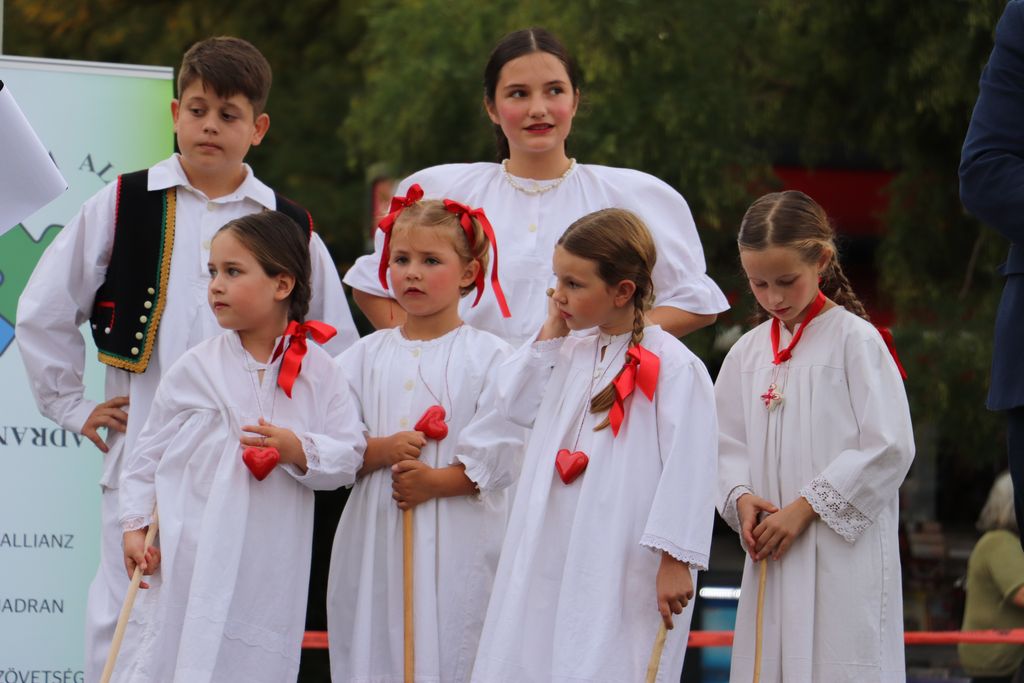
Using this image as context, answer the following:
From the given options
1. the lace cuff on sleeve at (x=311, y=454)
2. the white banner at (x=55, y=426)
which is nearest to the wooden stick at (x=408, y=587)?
the lace cuff on sleeve at (x=311, y=454)

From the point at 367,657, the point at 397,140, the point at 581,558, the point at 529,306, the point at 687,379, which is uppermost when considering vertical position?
the point at 397,140

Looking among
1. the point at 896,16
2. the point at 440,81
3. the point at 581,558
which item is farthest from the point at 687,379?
the point at 440,81

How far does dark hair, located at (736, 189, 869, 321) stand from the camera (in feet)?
15.0

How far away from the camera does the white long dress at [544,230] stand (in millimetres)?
4992

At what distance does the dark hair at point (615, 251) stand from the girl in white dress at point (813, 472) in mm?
372

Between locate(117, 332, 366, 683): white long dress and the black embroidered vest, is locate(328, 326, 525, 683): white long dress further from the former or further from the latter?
the black embroidered vest

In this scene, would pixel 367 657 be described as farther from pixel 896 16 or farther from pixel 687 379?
pixel 896 16

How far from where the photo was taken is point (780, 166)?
1259 cm

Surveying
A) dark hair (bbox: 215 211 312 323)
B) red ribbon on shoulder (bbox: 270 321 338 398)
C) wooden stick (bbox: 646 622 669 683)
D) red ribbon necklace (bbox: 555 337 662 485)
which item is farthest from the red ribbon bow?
wooden stick (bbox: 646 622 669 683)

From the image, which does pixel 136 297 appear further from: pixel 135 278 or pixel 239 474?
pixel 239 474

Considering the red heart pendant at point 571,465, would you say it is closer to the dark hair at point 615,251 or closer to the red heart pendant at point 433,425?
the dark hair at point 615,251

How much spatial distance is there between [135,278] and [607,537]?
1.72m

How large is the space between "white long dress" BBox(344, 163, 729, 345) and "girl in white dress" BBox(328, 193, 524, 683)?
236 mm

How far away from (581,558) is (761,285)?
101cm
